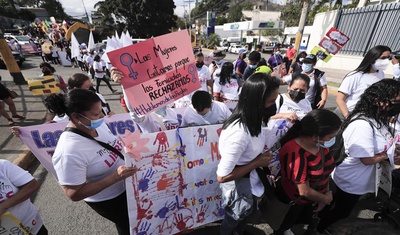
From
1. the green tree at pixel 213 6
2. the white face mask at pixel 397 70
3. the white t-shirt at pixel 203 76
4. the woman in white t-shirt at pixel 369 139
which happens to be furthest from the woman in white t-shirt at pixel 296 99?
the green tree at pixel 213 6

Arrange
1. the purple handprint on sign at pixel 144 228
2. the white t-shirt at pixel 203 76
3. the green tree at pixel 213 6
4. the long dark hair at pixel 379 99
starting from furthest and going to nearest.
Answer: the green tree at pixel 213 6
the white t-shirt at pixel 203 76
the purple handprint on sign at pixel 144 228
the long dark hair at pixel 379 99

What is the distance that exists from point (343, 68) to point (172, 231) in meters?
14.6

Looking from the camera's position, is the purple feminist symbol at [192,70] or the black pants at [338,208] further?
the purple feminist symbol at [192,70]

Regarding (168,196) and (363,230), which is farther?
(363,230)

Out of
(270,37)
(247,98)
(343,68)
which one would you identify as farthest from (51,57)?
(270,37)

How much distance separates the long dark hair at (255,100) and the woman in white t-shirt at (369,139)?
100cm

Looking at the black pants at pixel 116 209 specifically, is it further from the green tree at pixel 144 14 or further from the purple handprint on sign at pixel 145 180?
the green tree at pixel 144 14

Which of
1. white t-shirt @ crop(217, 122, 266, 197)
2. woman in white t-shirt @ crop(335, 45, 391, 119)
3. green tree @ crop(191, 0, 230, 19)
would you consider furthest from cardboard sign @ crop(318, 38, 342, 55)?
green tree @ crop(191, 0, 230, 19)

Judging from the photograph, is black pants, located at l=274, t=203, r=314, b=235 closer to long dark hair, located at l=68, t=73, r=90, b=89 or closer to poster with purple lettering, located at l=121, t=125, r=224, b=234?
poster with purple lettering, located at l=121, t=125, r=224, b=234

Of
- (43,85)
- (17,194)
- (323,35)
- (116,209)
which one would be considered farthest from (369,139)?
(323,35)

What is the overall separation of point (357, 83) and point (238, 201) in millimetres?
2651

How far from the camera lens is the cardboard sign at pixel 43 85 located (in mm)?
4496

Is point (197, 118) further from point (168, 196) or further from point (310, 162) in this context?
point (310, 162)

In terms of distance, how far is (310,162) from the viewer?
5.38ft
